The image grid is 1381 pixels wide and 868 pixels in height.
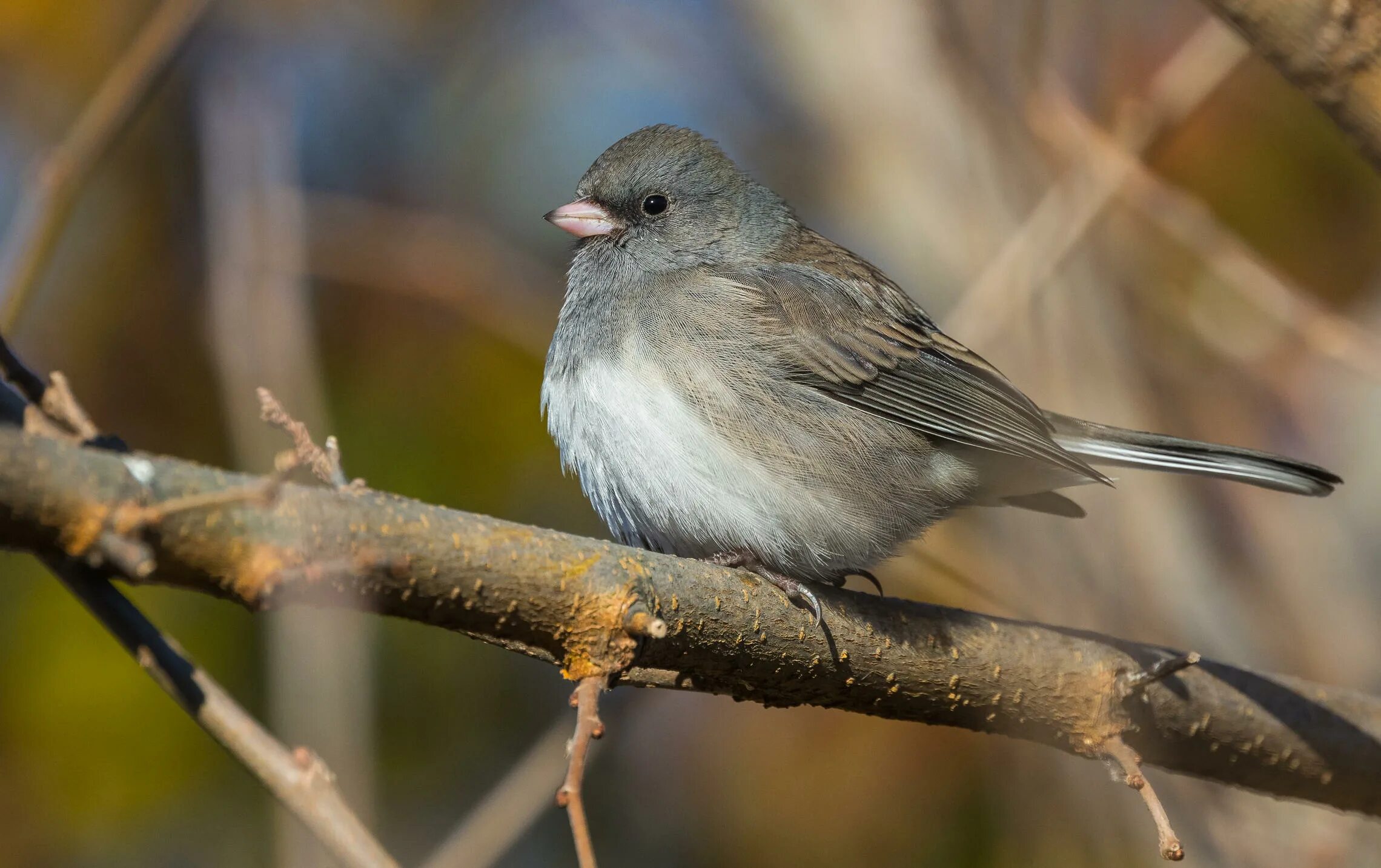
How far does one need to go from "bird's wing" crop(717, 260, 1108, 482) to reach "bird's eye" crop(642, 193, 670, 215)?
11.5 inches

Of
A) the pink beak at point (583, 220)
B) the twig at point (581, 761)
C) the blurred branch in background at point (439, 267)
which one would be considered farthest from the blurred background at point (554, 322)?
the twig at point (581, 761)

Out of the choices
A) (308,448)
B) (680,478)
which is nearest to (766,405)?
(680,478)

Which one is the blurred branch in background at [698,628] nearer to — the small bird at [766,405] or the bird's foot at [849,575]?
the small bird at [766,405]

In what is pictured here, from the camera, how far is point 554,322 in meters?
3.70

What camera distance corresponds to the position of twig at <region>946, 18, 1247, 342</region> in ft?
10.1

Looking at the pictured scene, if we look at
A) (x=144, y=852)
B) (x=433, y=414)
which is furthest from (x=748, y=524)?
(x=144, y=852)

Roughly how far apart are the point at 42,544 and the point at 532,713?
8.40ft

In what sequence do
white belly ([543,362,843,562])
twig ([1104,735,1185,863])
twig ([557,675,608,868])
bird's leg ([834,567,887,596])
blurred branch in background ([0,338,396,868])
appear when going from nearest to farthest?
blurred branch in background ([0,338,396,868]) → twig ([557,675,608,868]) → twig ([1104,735,1185,863]) → white belly ([543,362,843,562]) → bird's leg ([834,567,887,596])

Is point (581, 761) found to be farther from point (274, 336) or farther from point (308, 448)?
point (274, 336)

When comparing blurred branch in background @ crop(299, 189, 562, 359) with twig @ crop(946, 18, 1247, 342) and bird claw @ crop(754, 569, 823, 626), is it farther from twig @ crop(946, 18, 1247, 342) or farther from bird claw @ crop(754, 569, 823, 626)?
bird claw @ crop(754, 569, 823, 626)

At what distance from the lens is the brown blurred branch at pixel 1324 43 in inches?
70.2

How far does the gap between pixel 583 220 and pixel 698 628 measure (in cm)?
156

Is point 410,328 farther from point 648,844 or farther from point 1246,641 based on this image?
point 1246,641

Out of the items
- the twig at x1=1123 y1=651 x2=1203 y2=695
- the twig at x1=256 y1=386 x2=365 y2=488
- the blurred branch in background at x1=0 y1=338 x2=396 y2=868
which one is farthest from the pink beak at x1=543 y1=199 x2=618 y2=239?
the blurred branch in background at x1=0 y1=338 x2=396 y2=868
